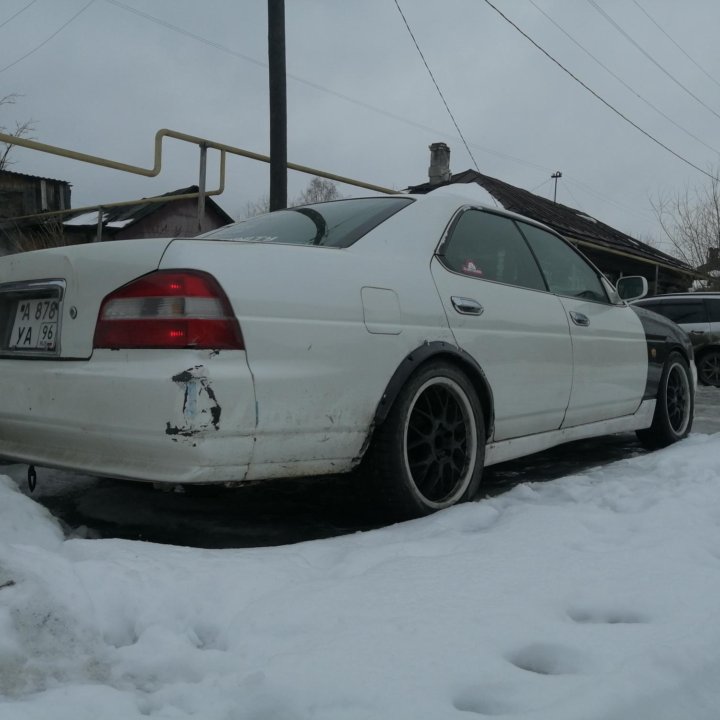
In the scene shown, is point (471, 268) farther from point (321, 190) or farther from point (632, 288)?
point (321, 190)

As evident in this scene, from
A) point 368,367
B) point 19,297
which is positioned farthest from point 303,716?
point 19,297

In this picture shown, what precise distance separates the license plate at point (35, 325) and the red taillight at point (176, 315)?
33 cm

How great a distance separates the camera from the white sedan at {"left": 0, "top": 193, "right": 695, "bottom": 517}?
7.09 feet

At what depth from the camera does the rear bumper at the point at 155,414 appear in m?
2.10

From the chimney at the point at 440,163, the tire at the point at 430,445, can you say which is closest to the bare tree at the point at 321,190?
the chimney at the point at 440,163

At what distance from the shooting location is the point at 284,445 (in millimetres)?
2303

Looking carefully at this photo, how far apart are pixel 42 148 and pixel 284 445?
434cm

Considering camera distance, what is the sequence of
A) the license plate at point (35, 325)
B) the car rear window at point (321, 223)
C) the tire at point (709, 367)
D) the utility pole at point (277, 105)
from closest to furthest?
the license plate at point (35, 325), the car rear window at point (321, 223), the utility pole at point (277, 105), the tire at point (709, 367)

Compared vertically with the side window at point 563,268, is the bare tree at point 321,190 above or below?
above

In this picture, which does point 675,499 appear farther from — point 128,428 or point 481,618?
point 128,428

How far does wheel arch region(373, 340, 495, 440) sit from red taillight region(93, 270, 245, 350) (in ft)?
2.00

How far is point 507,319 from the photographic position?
3.20 m

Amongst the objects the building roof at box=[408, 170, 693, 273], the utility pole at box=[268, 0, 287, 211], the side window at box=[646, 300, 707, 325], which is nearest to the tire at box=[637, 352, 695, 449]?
the utility pole at box=[268, 0, 287, 211]

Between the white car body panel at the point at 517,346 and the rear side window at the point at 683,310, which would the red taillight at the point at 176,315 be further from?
the rear side window at the point at 683,310
